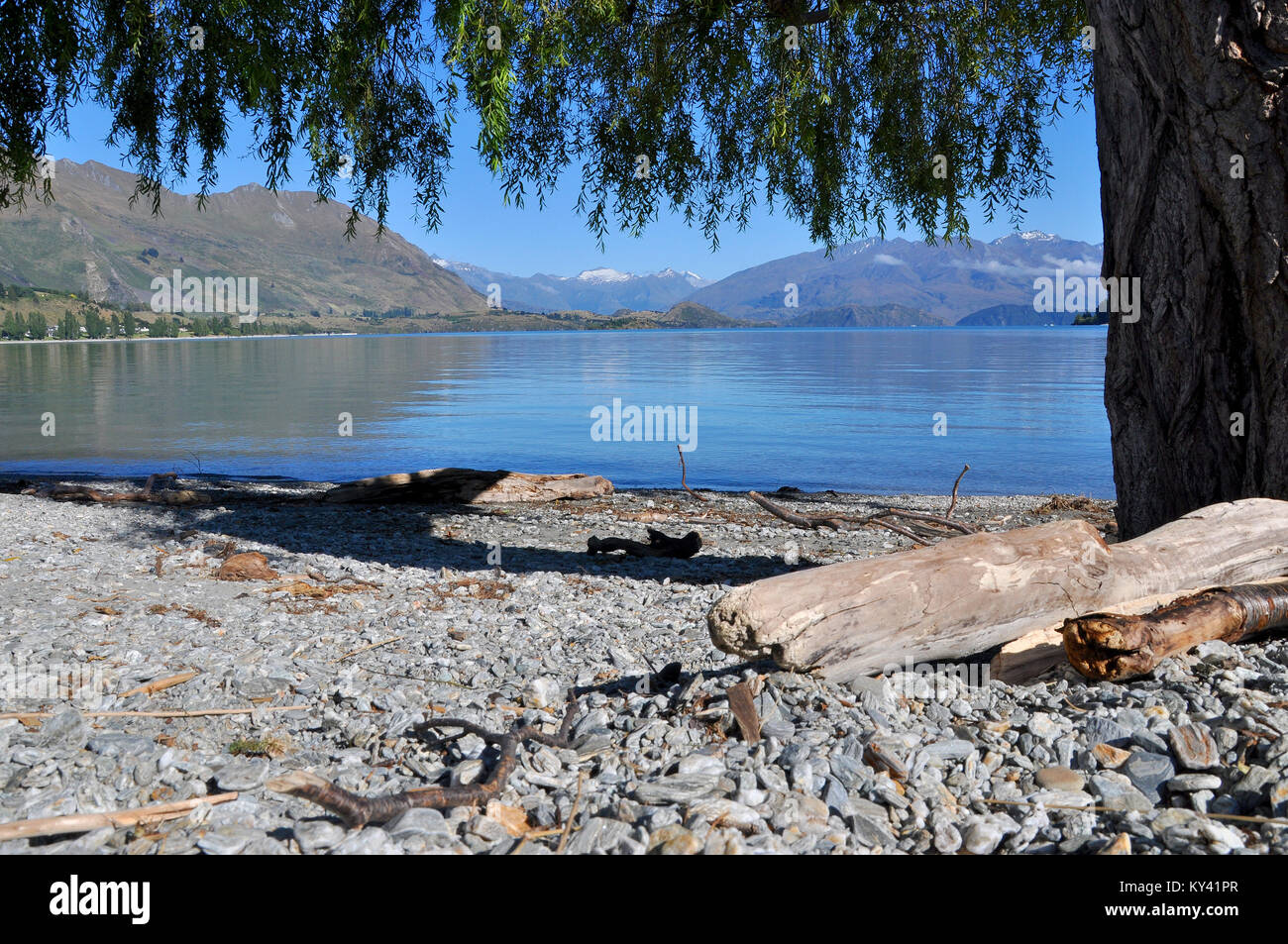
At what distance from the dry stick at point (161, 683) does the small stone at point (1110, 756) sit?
4.31 meters

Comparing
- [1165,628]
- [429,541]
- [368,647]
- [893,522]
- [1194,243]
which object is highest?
[1194,243]

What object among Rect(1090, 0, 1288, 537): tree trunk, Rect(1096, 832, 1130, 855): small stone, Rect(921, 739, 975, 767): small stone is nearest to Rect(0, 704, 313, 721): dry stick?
Rect(921, 739, 975, 767): small stone

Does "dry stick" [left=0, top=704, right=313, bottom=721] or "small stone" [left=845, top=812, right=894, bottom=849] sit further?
"dry stick" [left=0, top=704, right=313, bottom=721]

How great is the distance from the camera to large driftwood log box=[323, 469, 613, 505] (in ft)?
39.2

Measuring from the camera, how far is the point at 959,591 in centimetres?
409

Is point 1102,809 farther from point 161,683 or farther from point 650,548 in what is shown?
point 650,548

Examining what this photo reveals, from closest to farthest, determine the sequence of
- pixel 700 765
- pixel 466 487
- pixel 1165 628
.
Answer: pixel 700 765 → pixel 1165 628 → pixel 466 487

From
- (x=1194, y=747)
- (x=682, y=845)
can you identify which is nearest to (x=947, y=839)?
(x=682, y=845)

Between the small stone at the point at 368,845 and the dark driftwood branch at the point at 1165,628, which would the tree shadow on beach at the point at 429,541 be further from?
the small stone at the point at 368,845

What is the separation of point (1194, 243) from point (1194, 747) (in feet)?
13.1

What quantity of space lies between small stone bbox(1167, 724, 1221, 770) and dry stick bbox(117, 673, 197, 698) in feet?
15.1

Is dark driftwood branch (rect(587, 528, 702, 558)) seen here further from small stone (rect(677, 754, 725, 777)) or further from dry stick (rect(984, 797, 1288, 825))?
dry stick (rect(984, 797, 1288, 825))

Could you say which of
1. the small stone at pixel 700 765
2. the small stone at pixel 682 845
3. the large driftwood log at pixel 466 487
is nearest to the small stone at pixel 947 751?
the small stone at pixel 700 765

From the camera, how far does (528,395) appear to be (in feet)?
133
